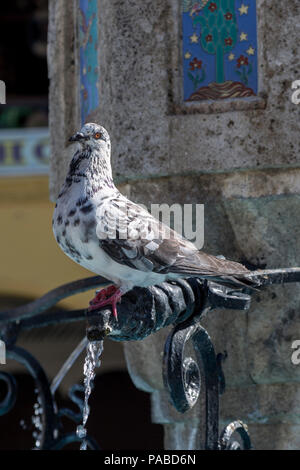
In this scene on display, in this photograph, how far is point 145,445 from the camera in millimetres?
7473

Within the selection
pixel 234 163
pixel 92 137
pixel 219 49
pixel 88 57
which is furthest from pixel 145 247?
pixel 88 57

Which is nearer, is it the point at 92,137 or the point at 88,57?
the point at 92,137

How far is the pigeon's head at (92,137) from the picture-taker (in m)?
2.48

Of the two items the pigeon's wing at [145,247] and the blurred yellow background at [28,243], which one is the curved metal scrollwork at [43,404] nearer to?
the pigeon's wing at [145,247]

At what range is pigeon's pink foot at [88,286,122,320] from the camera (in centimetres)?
236

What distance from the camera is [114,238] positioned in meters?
2.37

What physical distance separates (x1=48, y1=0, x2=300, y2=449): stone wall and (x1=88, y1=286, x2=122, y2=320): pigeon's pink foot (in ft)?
1.92

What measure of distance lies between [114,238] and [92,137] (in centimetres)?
29

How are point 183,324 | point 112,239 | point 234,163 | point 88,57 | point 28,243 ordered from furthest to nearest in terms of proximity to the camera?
point 28,243, point 88,57, point 234,163, point 183,324, point 112,239

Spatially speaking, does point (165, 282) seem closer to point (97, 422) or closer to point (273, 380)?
point (273, 380)

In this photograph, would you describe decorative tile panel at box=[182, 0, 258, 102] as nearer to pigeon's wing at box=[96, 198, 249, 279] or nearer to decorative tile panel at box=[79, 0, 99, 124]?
decorative tile panel at box=[79, 0, 99, 124]

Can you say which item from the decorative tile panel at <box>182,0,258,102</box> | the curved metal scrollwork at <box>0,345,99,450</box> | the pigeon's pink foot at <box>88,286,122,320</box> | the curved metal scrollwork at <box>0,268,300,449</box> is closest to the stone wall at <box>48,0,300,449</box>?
the decorative tile panel at <box>182,0,258,102</box>

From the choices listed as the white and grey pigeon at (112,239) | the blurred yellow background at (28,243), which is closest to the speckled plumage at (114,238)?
the white and grey pigeon at (112,239)

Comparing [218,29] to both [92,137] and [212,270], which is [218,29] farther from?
[212,270]
